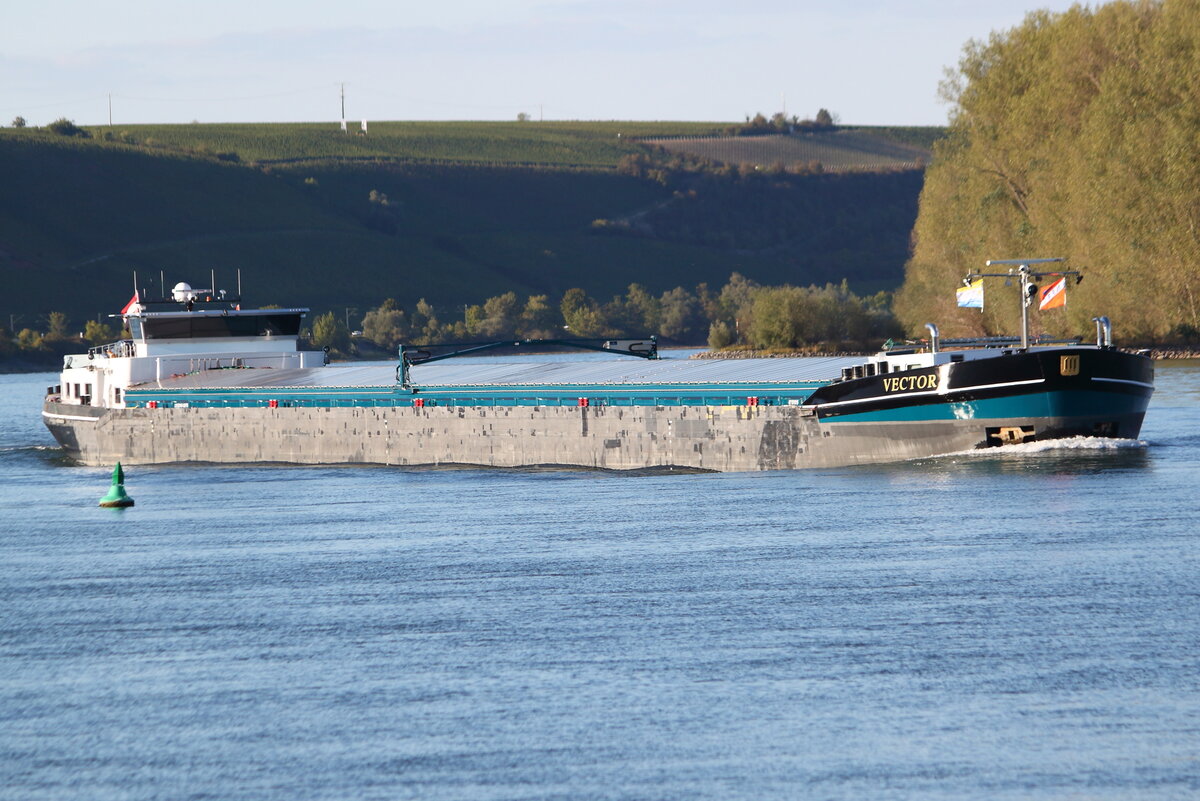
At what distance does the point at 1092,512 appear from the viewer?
1193 inches

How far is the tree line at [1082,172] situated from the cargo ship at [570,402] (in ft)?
121

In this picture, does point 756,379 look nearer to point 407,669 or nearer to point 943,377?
point 943,377

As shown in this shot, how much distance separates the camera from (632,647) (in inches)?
812

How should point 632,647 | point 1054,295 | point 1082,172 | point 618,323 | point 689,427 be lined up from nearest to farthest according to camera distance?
point 632,647 < point 1054,295 < point 689,427 < point 1082,172 < point 618,323

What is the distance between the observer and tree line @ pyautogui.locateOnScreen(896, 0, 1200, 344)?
263 ft

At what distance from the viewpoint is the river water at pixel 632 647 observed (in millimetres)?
15695

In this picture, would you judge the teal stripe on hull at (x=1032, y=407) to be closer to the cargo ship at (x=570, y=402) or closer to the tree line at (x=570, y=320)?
the cargo ship at (x=570, y=402)

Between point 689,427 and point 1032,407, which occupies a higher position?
point 1032,407

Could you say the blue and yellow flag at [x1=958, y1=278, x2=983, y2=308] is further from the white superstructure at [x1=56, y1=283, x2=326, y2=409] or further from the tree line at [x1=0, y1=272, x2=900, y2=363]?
the tree line at [x1=0, y1=272, x2=900, y2=363]

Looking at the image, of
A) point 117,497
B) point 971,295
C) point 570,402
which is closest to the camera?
point 117,497

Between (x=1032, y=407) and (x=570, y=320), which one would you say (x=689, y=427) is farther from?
(x=570, y=320)

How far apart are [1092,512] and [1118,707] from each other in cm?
1402

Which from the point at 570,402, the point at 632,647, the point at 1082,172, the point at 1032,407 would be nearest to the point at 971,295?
the point at 1032,407

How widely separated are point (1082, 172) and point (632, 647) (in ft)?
225
